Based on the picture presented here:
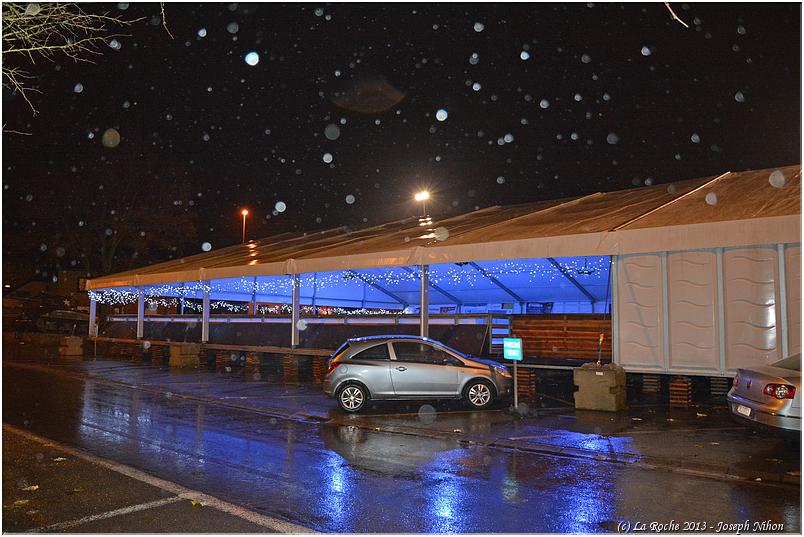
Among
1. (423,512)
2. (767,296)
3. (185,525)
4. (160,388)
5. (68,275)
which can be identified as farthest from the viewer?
(68,275)

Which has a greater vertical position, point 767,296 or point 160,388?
point 767,296

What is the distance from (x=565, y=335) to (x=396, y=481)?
33.3ft

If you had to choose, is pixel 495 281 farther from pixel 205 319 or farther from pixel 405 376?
pixel 205 319

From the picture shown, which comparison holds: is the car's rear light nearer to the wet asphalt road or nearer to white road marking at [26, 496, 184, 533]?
the wet asphalt road

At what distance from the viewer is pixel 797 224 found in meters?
10.9

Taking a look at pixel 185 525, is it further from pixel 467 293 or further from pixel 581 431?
pixel 467 293

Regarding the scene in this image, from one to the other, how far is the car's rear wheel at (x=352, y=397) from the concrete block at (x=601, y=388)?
435 cm

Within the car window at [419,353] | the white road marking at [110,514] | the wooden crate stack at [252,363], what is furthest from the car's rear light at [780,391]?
the wooden crate stack at [252,363]

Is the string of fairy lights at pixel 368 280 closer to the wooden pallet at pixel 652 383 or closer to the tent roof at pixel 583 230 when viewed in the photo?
the tent roof at pixel 583 230

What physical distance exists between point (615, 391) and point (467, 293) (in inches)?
488

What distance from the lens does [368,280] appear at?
25.6m

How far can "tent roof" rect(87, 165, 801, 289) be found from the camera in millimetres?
11812

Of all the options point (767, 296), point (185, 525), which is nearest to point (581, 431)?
point (767, 296)

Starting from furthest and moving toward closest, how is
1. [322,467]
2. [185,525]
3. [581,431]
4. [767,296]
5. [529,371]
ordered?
1. [529,371]
2. [767,296]
3. [581,431]
4. [322,467]
5. [185,525]
